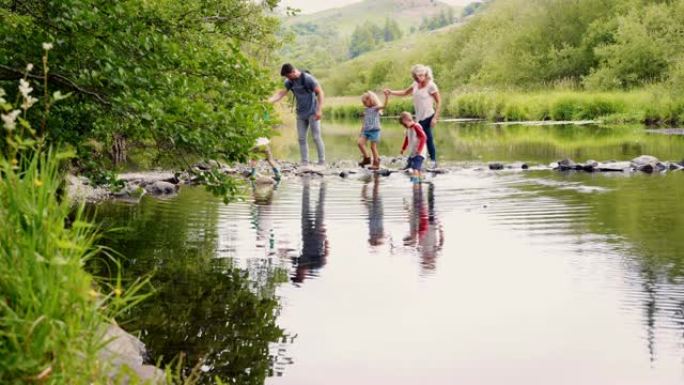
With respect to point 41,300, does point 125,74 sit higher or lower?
higher

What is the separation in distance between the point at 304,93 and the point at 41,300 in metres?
18.1

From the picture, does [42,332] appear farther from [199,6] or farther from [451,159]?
[451,159]

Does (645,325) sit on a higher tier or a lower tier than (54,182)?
lower

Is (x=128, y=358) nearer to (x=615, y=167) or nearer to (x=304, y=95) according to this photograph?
(x=304, y=95)

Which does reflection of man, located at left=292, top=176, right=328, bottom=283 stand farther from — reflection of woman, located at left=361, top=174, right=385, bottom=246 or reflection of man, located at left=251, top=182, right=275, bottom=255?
reflection of woman, located at left=361, top=174, right=385, bottom=246

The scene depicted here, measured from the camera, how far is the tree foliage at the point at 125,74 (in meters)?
9.91

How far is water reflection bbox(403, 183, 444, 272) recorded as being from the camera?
429 inches

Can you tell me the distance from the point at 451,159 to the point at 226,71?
16900mm

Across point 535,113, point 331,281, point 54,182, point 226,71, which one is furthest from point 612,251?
point 535,113

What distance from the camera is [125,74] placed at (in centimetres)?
991

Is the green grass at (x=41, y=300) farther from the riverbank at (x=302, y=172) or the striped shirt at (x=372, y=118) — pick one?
the striped shirt at (x=372, y=118)

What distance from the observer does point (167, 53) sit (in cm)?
1038

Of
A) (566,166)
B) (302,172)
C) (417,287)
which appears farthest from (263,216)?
(566,166)

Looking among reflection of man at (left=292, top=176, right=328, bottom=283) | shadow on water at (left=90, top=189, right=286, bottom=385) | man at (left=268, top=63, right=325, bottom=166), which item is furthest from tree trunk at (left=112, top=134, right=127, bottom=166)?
shadow on water at (left=90, top=189, right=286, bottom=385)
